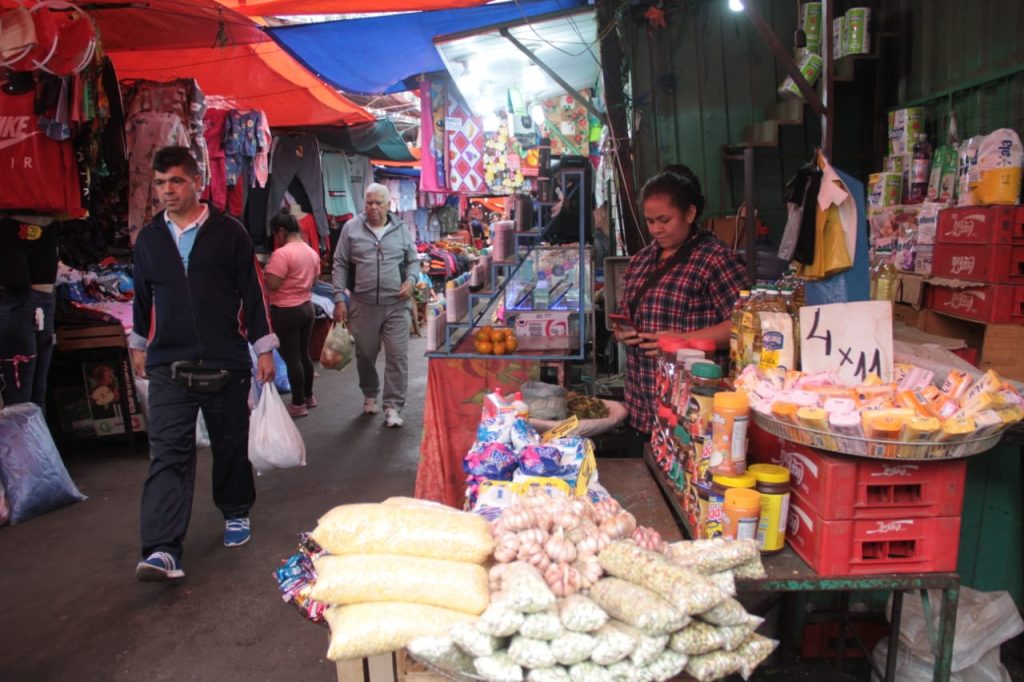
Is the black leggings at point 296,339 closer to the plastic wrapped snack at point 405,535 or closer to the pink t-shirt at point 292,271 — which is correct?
the pink t-shirt at point 292,271

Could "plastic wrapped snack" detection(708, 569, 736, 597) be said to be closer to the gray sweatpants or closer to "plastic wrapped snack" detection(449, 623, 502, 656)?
"plastic wrapped snack" detection(449, 623, 502, 656)

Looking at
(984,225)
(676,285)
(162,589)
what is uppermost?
(984,225)

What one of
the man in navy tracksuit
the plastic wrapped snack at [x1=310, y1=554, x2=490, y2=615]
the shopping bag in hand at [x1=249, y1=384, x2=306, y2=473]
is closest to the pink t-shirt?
the shopping bag in hand at [x1=249, y1=384, x2=306, y2=473]

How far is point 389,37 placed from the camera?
17.9ft

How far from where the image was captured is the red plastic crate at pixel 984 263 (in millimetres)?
3312

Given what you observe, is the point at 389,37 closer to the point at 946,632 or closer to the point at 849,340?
the point at 849,340

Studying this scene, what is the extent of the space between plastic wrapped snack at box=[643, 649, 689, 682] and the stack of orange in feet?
8.61

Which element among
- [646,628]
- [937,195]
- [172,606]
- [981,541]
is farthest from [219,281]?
[937,195]

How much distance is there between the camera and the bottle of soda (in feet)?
14.6

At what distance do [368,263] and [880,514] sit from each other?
5.10 meters

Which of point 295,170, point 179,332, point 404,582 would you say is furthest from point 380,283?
point 404,582

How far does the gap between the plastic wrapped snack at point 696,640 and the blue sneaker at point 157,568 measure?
3006 mm

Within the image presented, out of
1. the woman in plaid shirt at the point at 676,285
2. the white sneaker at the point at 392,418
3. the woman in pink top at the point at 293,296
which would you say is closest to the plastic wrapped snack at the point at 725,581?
the woman in plaid shirt at the point at 676,285

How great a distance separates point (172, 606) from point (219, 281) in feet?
5.17
